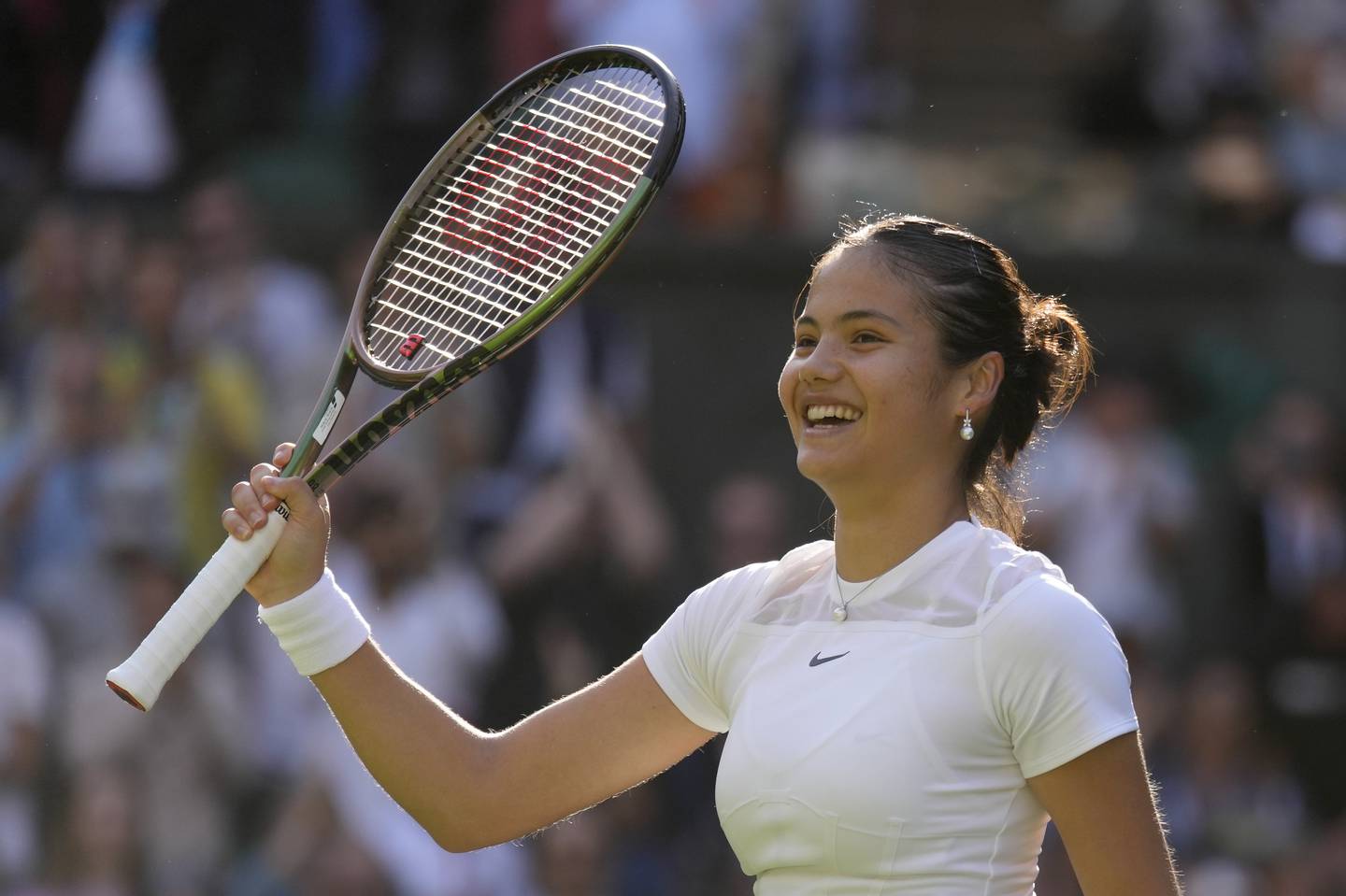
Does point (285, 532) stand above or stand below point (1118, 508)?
above

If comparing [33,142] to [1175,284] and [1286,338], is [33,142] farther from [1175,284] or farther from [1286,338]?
[1286,338]

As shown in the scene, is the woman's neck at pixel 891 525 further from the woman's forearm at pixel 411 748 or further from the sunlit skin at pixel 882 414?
the woman's forearm at pixel 411 748

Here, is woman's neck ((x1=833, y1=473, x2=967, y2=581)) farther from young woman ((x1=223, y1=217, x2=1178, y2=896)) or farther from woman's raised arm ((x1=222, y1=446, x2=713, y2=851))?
woman's raised arm ((x1=222, y1=446, x2=713, y2=851))

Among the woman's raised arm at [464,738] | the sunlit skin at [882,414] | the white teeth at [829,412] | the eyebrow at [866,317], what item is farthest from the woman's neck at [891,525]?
the woman's raised arm at [464,738]

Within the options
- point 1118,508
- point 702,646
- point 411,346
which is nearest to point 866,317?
point 702,646

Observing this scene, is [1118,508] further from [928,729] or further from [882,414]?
[928,729]

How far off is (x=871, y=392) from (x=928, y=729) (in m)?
0.44

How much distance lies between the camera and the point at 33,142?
7.01 meters

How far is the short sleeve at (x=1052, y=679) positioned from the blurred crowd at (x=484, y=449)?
3.14 metres

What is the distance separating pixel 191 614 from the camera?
2.72 meters

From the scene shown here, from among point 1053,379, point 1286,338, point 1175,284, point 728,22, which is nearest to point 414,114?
point 728,22

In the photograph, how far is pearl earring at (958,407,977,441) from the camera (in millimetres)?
2588

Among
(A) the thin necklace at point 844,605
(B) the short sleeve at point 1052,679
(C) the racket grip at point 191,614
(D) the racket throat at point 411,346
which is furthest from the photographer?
(D) the racket throat at point 411,346

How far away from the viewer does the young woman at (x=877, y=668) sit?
93.1 inches
